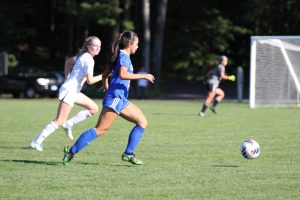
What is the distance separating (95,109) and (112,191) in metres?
5.86

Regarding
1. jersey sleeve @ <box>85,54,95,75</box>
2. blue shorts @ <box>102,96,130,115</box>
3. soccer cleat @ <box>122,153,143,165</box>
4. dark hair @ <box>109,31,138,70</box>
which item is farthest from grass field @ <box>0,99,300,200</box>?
dark hair @ <box>109,31,138,70</box>

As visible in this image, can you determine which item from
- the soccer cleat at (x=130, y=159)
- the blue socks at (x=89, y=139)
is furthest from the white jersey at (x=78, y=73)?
the soccer cleat at (x=130, y=159)

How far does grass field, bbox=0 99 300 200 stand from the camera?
8.05 m

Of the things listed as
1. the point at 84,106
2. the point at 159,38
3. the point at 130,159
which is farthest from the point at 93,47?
the point at 159,38

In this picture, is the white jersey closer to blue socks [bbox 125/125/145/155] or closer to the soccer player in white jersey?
the soccer player in white jersey

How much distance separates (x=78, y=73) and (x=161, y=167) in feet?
8.49

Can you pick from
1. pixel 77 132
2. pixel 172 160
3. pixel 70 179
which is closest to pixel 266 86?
pixel 77 132

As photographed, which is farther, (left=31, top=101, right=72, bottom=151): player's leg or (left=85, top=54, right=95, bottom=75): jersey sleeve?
(left=31, top=101, right=72, bottom=151): player's leg

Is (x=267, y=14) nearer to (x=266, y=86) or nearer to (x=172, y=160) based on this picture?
(x=266, y=86)

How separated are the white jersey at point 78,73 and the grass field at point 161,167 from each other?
1072mm

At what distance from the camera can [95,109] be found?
13.9m

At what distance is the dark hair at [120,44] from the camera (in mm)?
10047

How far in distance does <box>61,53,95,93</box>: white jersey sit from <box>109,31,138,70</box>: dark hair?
156cm

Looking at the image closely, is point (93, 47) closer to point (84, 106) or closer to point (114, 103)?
point (114, 103)
